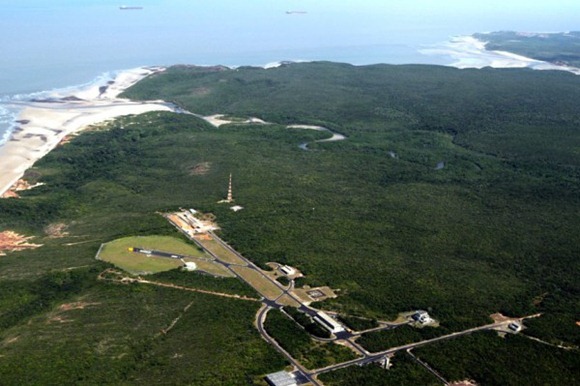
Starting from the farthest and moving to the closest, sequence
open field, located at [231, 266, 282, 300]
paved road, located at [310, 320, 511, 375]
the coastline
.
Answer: the coastline → open field, located at [231, 266, 282, 300] → paved road, located at [310, 320, 511, 375]

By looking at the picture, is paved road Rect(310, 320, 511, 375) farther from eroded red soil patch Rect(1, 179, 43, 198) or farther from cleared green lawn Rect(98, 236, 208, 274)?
eroded red soil patch Rect(1, 179, 43, 198)

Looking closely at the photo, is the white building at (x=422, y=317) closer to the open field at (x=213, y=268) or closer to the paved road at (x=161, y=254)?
the open field at (x=213, y=268)

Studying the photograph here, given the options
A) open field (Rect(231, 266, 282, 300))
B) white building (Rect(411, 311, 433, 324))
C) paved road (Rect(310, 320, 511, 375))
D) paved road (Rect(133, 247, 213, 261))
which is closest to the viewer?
paved road (Rect(310, 320, 511, 375))

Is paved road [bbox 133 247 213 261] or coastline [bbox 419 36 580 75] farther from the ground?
coastline [bbox 419 36 580 75]

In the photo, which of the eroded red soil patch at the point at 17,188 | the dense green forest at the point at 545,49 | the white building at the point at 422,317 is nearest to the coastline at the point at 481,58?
the dense green forest at the point at 545,49

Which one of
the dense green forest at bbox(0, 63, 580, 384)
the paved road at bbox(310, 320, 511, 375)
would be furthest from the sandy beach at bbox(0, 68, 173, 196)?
the paved road at bbox(310, 320, 511, 375)

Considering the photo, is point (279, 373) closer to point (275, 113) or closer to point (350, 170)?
point (350, 170)

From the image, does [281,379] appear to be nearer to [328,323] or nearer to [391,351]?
[328,323]

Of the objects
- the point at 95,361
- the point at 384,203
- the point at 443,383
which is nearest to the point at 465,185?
the point at 384,203
